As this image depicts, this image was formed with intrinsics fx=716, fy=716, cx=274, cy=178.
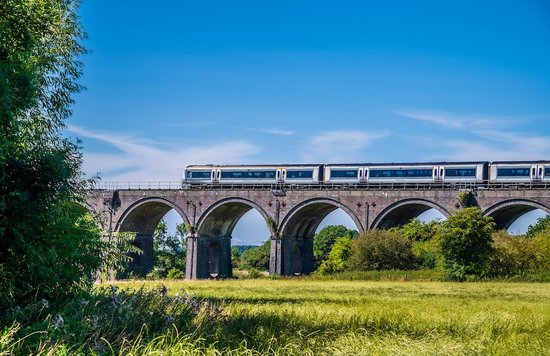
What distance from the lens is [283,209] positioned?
5575 centimetres

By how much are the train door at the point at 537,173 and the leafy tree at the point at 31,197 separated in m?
39.8

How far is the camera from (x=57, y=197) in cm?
1420

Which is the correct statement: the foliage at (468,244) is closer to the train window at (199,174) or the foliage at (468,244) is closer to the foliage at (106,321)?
the train window at (199,174)

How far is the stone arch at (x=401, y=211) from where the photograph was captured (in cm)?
5088

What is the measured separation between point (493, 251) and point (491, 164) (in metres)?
12.0

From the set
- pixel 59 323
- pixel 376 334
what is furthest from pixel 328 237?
pixel 59 323

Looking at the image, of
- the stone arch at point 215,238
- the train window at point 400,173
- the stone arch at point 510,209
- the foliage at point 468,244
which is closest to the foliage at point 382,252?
the train window at point 400,173

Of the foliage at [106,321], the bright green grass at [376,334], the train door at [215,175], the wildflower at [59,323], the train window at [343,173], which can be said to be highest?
the train window at [343,173]

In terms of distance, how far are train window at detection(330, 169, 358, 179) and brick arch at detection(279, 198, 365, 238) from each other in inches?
107

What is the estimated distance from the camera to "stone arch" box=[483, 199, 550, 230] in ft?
156

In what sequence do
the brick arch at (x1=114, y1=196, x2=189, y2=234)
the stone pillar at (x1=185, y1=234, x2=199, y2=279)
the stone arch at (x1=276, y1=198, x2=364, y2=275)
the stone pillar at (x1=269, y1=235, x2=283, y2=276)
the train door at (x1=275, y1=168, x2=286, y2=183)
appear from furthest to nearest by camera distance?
the brick arch at (x1=114, y1=196, x2=189, y2=234) → the train door at (x1=275, y1=168, x2=286, y2=183) → the stone pillar at (x1=185, y1=234, x2=199, y2=279) → the stone pillar at (x1=269, y1=235, x2=283, y2=276) → the stone arch at (x1=276, y1=198, x2=364, y2=275)

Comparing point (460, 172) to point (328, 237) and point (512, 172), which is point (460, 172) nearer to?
point (512, 172)

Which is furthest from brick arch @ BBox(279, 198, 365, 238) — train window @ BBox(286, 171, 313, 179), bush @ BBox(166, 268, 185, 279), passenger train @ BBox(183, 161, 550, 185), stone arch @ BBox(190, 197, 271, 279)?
bush @ BBox(166, 268, 185, 279)

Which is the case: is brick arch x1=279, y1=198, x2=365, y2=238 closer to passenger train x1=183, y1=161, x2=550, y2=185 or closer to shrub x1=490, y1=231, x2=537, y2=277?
passenger train x1=183, y1=161, x2=550, y2=185
